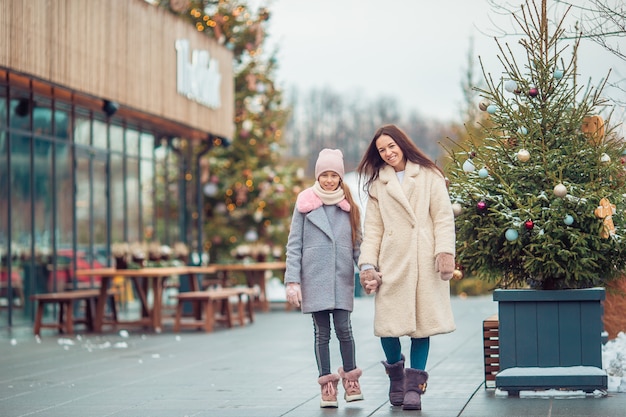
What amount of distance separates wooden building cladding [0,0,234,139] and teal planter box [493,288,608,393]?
306 inches

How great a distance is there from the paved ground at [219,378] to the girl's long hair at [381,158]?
1603 mm

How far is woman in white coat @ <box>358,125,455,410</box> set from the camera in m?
7.72

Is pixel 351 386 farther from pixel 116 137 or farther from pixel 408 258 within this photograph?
pixel 116 137

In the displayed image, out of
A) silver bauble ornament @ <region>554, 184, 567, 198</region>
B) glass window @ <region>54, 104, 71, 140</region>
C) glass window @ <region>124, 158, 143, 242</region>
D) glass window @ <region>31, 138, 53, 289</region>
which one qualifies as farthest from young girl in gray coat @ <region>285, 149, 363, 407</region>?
glass window @ <region>124, 158, 143, 242</region>

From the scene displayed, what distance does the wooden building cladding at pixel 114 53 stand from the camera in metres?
14.5

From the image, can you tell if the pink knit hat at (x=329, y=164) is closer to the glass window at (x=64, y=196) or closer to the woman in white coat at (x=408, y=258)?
the woman in white coat at (x=408, y=258)

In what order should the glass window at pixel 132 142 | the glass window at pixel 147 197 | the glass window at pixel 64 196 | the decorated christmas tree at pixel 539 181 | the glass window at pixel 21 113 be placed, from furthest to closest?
the glass window at pixel 147 197 → the glass window at pixel 132 142 → the glass window at pixel 64 196 → the glass window at pixel 21 113 → the decorated christmas tree at pixel 539 181

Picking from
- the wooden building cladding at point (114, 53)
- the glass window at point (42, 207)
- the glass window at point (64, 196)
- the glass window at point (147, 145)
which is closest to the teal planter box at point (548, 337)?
the wooden building cladding at point (114, 53)

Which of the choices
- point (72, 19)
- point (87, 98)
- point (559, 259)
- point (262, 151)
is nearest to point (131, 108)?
point (87, 98)

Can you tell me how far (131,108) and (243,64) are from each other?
28.7ft

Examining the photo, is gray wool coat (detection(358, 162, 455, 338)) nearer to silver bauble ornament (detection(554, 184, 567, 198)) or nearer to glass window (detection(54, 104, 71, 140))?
silver bauble ornament (detection(554, 184, 567, 198))

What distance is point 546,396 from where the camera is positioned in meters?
8.20

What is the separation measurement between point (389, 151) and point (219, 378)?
329cm

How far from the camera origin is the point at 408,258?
7773 mm
